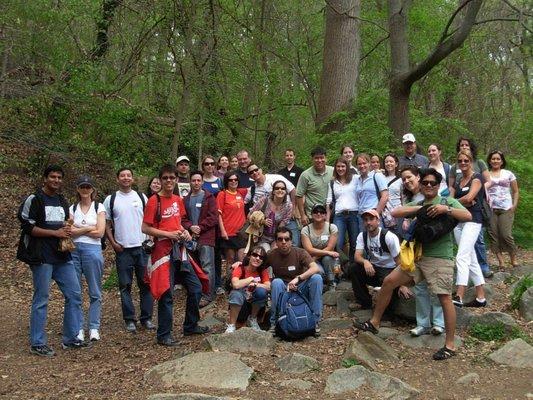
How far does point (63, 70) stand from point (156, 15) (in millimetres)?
2237

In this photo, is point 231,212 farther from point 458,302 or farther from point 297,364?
point 458,302

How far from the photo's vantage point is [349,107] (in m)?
12.6

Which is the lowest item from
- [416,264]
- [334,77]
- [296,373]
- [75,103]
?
[296,373]

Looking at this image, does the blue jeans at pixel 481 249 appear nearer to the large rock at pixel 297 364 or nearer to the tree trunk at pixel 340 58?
the large rock at pixel 297 364

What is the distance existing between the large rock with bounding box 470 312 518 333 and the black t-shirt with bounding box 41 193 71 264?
454 centimetres

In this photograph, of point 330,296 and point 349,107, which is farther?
point 349,107

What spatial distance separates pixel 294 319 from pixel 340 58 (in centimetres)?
787

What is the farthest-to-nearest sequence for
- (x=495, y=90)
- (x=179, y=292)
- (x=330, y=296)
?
1. (x=495, y=90)
2. (x=179, y=292)
3. (x=330, y=296)

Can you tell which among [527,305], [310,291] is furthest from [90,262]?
[527,305]

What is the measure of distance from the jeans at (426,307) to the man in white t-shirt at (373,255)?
0.61 ft

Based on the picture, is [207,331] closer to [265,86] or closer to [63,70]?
[63,70]

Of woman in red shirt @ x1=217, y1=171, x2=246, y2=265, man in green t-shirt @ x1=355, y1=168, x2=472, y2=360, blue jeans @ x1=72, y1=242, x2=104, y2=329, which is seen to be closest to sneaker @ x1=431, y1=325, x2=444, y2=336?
man in green t-shirt @ x1=355, y1=168, x2=472, y2=360

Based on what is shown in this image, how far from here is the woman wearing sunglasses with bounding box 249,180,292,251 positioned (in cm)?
757

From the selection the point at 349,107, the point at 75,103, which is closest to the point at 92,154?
the point at 75,103
